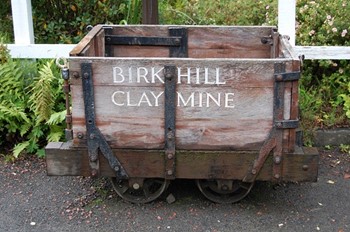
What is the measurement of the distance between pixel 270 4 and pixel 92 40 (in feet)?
9.17

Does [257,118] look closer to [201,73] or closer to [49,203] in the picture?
[201,73]

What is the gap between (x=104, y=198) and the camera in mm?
4426

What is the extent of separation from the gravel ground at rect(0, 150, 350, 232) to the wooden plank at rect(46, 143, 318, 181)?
1.09 ft

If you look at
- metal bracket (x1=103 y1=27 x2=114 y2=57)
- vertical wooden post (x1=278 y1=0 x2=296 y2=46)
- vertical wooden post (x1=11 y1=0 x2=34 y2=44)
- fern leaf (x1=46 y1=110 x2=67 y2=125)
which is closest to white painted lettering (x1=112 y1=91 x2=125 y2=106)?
metal bracket (x1=103 y1=27 x2=114 y2=57)

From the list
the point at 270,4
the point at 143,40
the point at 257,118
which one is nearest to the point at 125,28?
the point at 143,40

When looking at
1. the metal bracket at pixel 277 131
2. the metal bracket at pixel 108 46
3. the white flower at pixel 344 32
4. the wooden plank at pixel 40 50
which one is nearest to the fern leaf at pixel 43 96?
the wooden plank at pixel 40 50

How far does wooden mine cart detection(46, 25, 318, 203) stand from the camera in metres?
3.76

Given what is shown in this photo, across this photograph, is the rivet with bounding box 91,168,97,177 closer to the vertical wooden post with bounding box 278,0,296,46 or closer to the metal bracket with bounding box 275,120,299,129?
the metal bracket with bounding box 275,120,299,129

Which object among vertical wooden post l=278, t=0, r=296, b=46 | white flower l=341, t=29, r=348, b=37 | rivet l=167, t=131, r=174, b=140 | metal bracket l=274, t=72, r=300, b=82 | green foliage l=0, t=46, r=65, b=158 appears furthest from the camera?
white flower l=341, t=29, r=348, b=37

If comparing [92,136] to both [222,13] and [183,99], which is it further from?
[222,13]

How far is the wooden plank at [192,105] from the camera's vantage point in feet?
12.3

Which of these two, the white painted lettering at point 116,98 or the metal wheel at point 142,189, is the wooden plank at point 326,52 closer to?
the metal wheel at point 142,189

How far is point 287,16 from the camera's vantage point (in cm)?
539

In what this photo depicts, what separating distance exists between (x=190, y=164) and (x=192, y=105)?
0.45m
